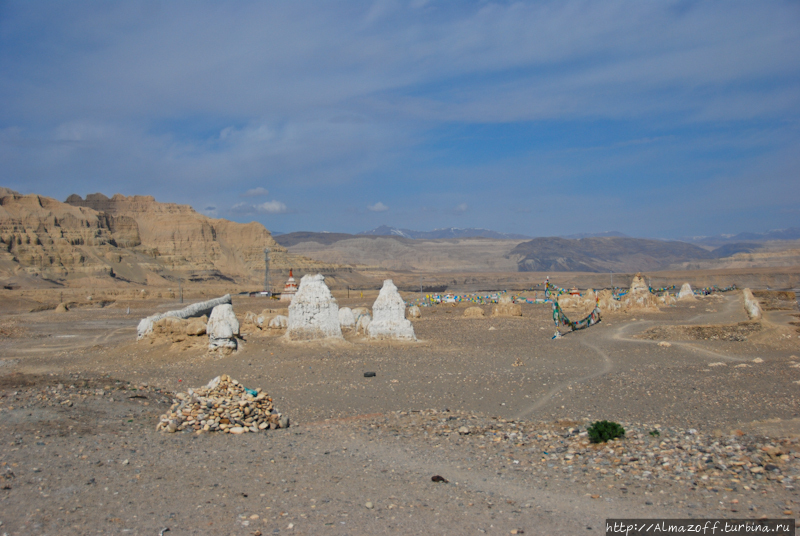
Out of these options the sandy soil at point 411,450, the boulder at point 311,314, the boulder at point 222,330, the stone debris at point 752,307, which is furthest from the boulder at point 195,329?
the stone debris at point 752,307

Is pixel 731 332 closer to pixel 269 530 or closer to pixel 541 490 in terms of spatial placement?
pixel 541 490

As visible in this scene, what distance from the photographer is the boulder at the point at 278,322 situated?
2364 cm

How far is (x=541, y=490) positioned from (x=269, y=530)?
9.94 ft

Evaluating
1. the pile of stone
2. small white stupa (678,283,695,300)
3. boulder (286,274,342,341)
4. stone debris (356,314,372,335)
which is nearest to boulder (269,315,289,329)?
stone debris (356,314,372,335)

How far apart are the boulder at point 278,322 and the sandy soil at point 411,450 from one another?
6.90m

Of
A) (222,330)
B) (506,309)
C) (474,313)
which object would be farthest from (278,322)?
(506,309)

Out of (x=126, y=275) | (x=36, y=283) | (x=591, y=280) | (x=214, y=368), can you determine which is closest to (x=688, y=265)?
(x=591, y=280)

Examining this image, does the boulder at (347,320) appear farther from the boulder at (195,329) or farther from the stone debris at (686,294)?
the stone debris at (686,294)

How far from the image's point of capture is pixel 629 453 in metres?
7.20

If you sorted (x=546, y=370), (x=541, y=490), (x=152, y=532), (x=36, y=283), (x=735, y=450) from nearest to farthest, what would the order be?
1. (x=152, y=532)
2. (x=541, y=490)
3. (x=735, y=450)
4. (x=546, y=370)
5. (x=36, y=283)

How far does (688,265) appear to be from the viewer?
184500 millimetres

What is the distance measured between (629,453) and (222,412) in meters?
6.06

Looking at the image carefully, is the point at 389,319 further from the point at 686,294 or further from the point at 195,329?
the point at 686,294

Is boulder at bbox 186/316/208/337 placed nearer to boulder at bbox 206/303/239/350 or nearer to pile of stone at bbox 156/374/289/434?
boulder at bbox 206/303/239/350
